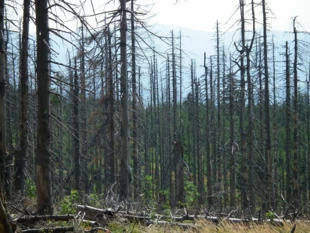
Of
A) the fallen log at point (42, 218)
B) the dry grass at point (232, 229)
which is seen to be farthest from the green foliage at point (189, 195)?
the fallen log at point (42, 218)

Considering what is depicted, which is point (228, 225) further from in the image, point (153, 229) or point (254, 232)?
point (153, 229)

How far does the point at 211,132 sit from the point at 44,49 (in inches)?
1193

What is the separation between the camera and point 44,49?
7121mm

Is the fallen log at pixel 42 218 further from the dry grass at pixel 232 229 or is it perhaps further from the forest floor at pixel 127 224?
the dry grass at pixel 232 229

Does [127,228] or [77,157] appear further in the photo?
[77,157]

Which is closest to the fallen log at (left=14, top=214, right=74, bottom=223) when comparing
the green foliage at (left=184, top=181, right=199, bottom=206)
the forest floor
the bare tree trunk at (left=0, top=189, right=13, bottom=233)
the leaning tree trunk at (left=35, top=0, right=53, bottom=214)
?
the forest floor

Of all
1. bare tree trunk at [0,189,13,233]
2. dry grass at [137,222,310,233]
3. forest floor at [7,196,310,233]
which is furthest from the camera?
dry grass at [137,222,310,233]

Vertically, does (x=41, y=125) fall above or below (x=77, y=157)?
above

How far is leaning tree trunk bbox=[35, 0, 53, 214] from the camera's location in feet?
23.0

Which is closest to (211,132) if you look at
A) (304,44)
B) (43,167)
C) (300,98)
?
(300,98)

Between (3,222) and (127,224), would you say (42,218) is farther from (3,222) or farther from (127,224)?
(3,222)

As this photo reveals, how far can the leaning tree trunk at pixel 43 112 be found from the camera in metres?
7.00

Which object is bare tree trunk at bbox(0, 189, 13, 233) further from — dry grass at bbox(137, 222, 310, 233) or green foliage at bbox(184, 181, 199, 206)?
green foliage at bbox(184, 181, 199, 206)

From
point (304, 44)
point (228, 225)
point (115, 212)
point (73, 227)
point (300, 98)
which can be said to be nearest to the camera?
point (73, 227)
